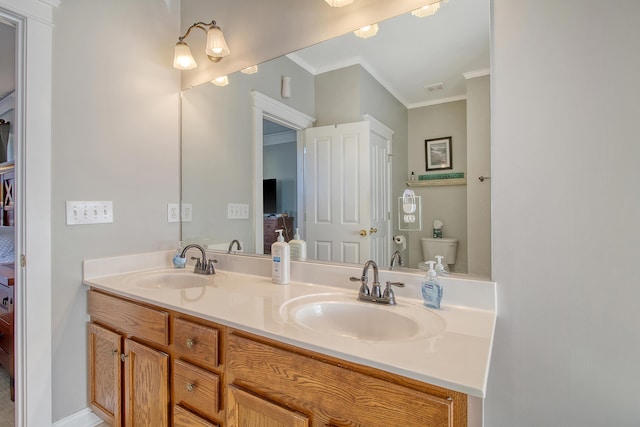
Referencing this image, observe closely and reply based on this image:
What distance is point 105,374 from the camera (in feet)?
4.75

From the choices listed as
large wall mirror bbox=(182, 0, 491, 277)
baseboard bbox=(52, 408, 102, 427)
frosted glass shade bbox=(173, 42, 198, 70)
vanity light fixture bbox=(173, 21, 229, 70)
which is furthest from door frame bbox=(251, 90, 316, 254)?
baseboard bbox=(52, 408, 102, 427)

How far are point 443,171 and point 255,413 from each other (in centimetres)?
106

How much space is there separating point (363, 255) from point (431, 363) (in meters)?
0.71

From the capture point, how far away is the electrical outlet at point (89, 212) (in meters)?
1.49

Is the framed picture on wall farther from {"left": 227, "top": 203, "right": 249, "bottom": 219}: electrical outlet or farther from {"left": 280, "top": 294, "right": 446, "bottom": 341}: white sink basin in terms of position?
{"left": 227, "top": 203, "right": 249, "bottom": 219}: electrical outlet

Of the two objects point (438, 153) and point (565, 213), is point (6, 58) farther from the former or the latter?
point (565, 213)

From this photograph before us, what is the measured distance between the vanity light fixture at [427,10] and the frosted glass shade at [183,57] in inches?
48.8

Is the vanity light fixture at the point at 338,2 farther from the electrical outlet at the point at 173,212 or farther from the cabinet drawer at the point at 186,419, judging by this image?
the cabinet drawer at the point at 186,419

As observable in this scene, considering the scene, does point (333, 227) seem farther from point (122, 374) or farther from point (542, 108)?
point (122, 374)

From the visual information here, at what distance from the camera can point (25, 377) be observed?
4.47ft

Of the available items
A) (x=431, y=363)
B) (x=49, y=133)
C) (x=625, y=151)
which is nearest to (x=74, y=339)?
(x=49, y=133)

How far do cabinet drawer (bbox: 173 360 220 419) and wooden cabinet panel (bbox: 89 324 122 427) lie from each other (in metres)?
0.43

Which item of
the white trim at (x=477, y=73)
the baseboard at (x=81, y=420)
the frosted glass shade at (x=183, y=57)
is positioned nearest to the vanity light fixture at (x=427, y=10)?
the white trim at (x=477, y=73)

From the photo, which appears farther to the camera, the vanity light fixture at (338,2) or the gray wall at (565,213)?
the vanity light fixture at (338,2)
